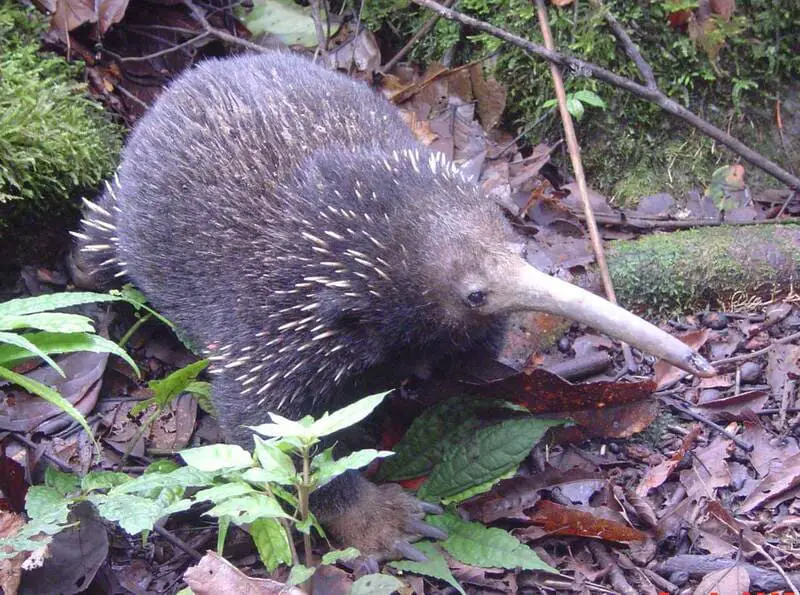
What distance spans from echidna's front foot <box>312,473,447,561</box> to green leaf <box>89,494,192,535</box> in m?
0.95

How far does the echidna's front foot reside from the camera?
3840mm

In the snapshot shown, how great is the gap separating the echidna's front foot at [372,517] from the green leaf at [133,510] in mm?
946

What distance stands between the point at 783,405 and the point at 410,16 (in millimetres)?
3781

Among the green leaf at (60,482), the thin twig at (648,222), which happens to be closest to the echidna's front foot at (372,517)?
the green leaf at (60,482)

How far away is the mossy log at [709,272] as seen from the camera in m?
5.02

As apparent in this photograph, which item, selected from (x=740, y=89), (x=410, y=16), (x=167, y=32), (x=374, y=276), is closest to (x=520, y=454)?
(x=374, y=276)

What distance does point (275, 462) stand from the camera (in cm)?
278

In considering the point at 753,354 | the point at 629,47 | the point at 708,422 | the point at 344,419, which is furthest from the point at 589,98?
the point at 344,419

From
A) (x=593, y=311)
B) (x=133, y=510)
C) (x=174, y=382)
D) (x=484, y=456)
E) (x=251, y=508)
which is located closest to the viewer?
(x=251, y=508)

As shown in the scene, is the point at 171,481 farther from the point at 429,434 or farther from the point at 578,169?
the point at 578,169

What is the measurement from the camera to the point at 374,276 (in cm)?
372

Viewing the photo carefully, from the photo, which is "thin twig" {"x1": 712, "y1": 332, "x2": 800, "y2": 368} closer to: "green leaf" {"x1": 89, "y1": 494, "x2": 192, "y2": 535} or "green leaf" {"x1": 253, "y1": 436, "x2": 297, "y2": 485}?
"green leaf" {"x1": 253, "y1": 436, "x2": 297, "y2": 485}

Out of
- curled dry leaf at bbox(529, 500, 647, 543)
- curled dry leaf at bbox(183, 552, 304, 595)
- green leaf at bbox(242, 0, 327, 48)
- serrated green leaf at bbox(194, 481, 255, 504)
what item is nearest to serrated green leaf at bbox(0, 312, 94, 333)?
serrated green leaf at bbox(194, 481, 255, 504)

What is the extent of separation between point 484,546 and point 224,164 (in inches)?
82.0
